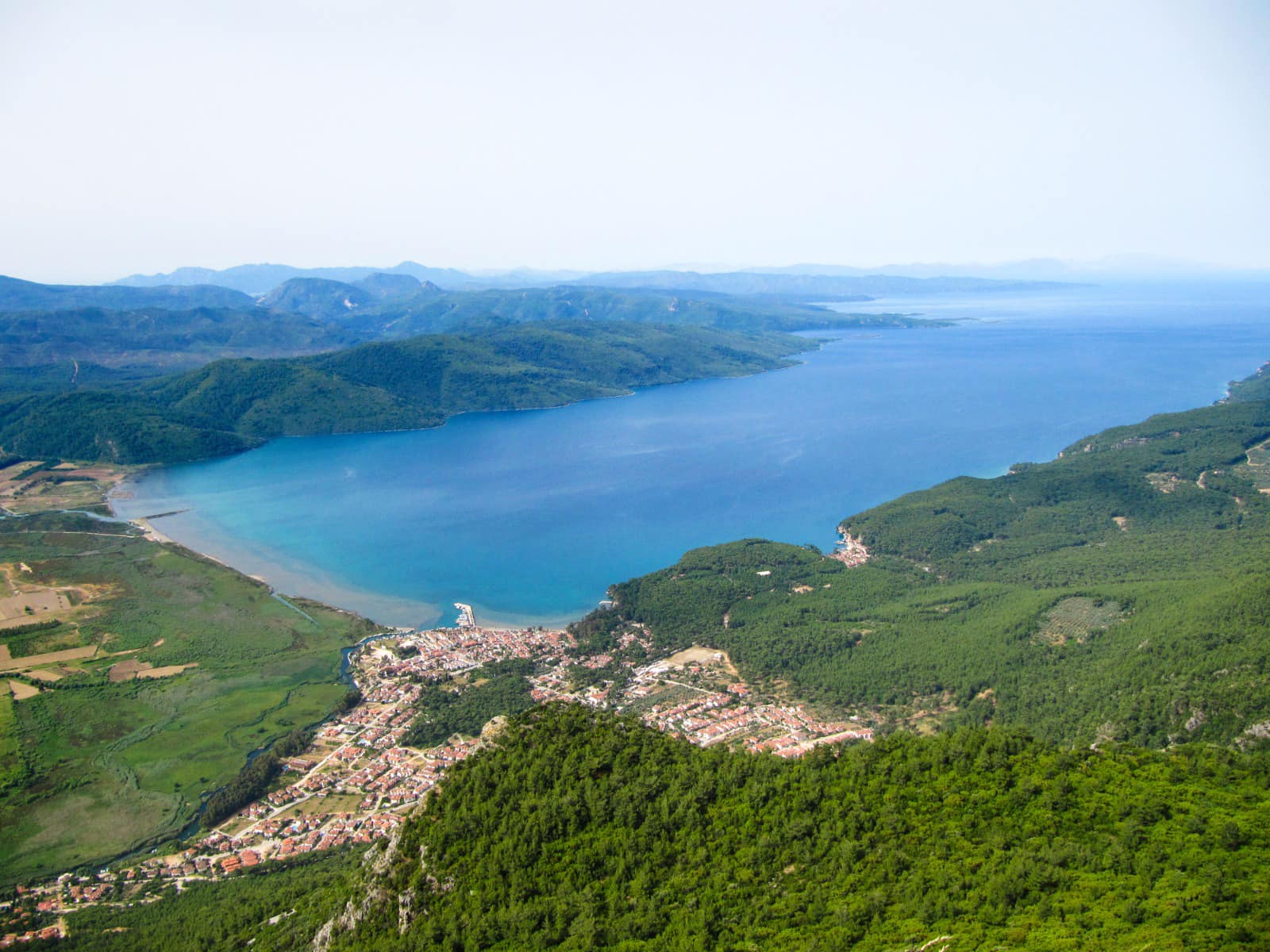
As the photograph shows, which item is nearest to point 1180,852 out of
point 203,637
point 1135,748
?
point 1135,748

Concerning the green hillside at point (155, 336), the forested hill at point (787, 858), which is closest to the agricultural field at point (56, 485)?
the green hillside at point (155, 336)

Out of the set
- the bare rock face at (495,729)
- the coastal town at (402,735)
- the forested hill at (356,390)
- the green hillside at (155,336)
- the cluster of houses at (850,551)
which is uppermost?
the green hillside at (155,336)

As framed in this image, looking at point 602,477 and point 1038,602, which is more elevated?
point 602,477

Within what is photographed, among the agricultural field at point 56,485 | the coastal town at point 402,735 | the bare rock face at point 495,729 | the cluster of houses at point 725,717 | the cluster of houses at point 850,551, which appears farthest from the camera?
the agricultural field at point 56,485

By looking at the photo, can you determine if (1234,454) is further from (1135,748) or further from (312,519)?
(312,519)

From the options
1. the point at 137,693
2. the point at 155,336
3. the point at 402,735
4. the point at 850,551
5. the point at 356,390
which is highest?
the point at 155,336

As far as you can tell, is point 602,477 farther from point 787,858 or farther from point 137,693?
point 787,858

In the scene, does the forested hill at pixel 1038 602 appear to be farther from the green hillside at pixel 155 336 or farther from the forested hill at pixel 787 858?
the green hillside at pixel 155 336

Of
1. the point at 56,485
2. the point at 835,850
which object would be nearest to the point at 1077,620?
the point at 835,850
